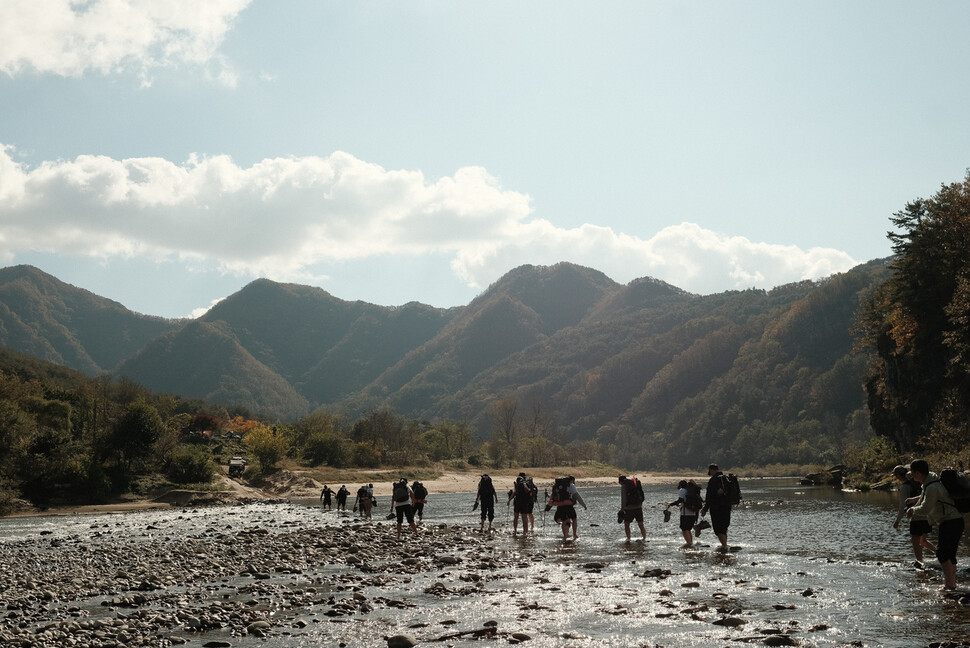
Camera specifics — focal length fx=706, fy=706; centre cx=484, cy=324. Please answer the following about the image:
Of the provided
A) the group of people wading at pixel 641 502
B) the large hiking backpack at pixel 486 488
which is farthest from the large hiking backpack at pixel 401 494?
the group of people wading at pixel 641 502

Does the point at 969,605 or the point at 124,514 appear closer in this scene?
the point at 969,605

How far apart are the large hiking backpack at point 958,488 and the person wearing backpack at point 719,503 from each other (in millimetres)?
8037

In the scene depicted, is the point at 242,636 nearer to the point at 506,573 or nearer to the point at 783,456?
the point at 506,573

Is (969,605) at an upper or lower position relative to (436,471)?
upper

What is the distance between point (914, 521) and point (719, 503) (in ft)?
21.1

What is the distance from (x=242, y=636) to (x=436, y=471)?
320 feet

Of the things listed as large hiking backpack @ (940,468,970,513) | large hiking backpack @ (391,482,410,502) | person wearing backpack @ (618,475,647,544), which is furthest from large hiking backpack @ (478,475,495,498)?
large hiking backpack @ (940,468,970,513)

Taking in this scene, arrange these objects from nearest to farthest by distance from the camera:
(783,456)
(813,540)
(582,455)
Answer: (813,540) < (582,455) < (783,456)

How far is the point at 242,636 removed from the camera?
1184 centimetres

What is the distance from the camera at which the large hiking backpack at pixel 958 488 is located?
12891 mm

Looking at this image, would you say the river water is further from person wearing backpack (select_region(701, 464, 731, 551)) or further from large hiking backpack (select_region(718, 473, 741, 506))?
large hiking backpack (select_region(718, 473, 741, 506))

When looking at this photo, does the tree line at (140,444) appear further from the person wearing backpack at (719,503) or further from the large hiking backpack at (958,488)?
the large hiking backpack at (958,488)

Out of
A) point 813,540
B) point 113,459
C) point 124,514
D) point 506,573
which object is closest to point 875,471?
point 813,540

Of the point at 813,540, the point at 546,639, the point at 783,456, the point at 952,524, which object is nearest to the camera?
the point at 546,639
